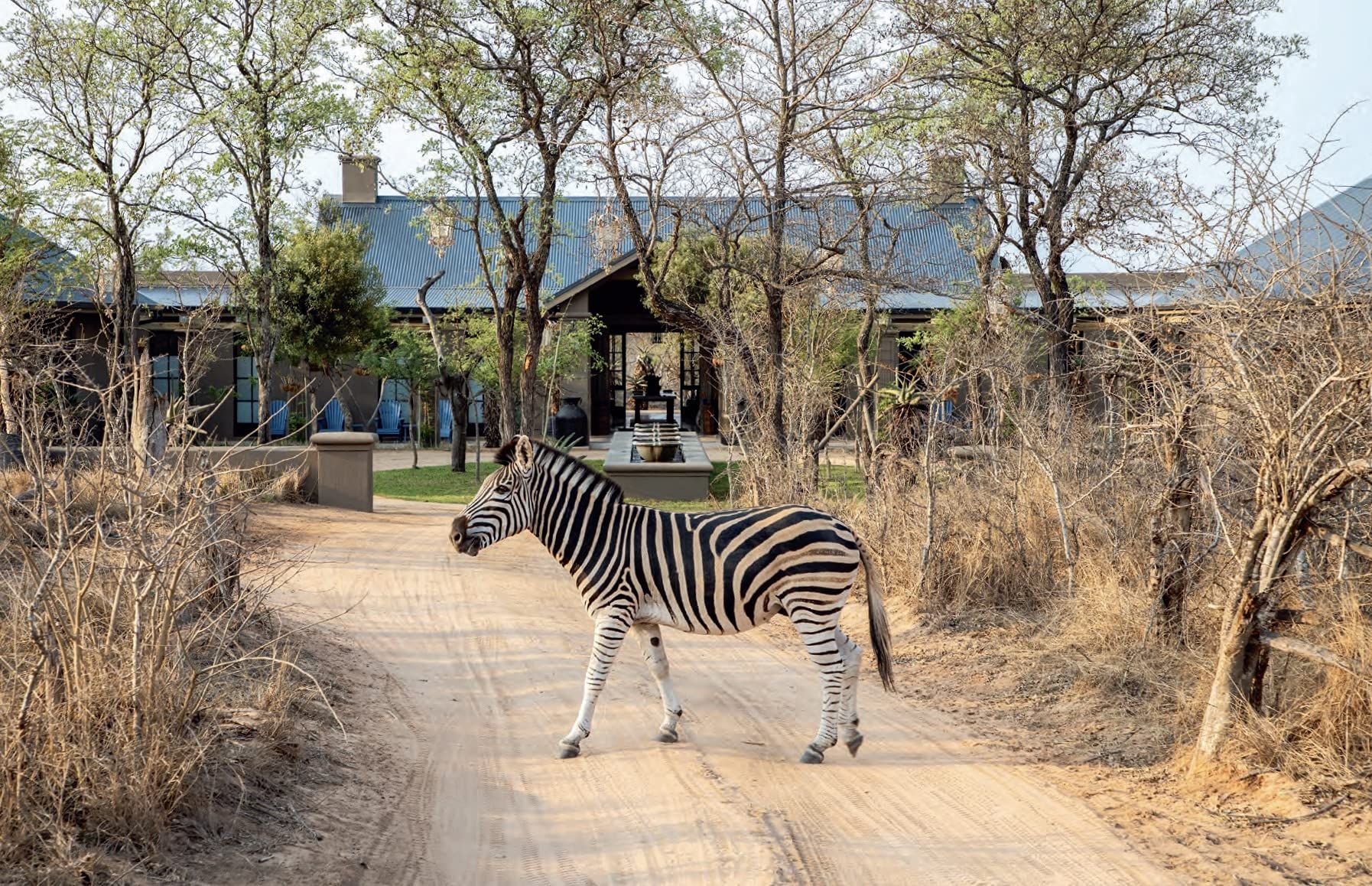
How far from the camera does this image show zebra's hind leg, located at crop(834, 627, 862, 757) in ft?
24.6

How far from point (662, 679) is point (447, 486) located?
16.9 meters

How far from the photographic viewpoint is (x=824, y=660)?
7.36 m

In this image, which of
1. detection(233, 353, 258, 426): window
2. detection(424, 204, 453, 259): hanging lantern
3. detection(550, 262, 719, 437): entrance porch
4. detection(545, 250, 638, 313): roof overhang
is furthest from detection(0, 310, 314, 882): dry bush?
detection(233, 353, 258, 426): window

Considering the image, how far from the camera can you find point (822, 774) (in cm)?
722

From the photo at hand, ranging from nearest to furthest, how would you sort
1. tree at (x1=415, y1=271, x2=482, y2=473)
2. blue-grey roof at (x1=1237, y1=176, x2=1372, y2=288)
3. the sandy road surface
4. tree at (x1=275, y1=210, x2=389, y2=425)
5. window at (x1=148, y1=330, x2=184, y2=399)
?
1. the sandy road surface
2. blue-grey roof at (x1=1237, y1=176, x2=1372, y2=288)
3. tree at (x1=415, y1=271, x2=482, y2=473)
4. tree at (x1=275, y1=210, x2=389, y2=425)
5. window at (x1=148, y1=330, x2=184, y2=399)

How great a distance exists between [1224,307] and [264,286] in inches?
1018

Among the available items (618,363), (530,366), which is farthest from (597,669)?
(618,363)

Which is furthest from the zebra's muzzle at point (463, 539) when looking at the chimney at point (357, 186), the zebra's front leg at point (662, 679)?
the chimney at point (357, 186)

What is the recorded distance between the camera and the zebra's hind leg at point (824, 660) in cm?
736

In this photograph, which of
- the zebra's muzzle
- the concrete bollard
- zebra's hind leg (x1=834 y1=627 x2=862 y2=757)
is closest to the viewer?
zebra's hind leg (x1=834 y1=627 x2=862 y2=757)

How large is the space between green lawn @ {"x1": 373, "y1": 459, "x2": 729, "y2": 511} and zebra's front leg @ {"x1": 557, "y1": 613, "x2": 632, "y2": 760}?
39.6 feet

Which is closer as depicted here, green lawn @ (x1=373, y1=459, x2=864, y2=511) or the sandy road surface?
the sandy road surface

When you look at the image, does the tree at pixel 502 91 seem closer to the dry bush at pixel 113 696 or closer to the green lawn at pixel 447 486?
the green lawn at pixel 447 486

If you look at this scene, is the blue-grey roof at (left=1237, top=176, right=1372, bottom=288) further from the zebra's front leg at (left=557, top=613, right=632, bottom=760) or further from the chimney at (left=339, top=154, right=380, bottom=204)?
the chimney at (left=339, top=154, right=380, bottom=204)
